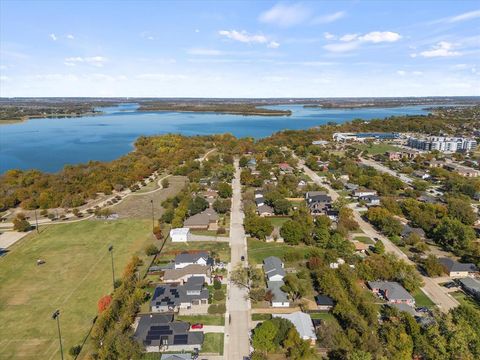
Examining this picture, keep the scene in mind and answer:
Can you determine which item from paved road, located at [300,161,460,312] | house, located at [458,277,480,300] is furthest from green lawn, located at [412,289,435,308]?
house, located at [458,277,480,300]

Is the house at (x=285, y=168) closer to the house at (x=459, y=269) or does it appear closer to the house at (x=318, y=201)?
the house at (x=318, y=201)

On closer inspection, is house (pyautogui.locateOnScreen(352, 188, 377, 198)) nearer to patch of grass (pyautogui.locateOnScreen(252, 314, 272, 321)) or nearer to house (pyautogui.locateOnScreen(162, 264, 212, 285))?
house (pyautogui.locateOnScreen(162, 264, 212, 285))

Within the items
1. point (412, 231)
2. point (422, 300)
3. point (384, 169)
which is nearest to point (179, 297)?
point (422, 300)

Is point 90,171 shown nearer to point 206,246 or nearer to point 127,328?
point 206,246

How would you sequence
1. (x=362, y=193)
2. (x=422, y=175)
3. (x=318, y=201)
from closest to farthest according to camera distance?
1. (x=318, y=201)
2. (x=362, y=193)
3. (x=422, y=175)

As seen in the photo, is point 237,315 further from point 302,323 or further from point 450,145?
point 450,145

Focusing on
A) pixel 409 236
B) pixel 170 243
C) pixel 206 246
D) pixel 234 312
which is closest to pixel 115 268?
pixel 170 243
